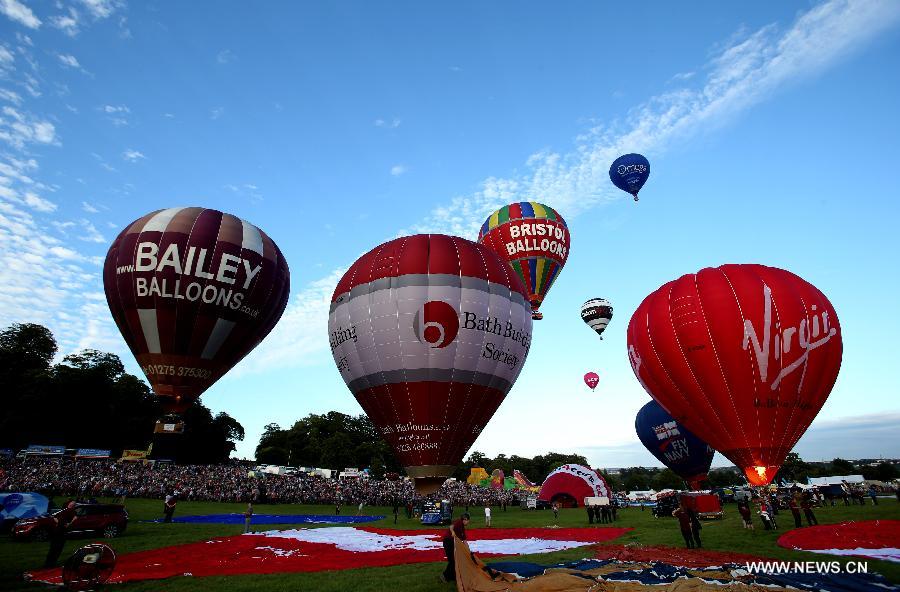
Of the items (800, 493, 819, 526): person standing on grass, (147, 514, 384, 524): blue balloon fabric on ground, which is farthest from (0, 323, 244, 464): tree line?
(800, 493, 819, 526): person standing on grass

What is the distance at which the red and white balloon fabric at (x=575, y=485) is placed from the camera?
4259 cm

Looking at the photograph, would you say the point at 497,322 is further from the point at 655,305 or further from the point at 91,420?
the point at 91,420

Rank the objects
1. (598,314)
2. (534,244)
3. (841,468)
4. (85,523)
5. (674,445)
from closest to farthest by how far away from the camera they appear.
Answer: (85,523), (534,244), (674,445), (598,314), (841,468)

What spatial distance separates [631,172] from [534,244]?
26.9 feet

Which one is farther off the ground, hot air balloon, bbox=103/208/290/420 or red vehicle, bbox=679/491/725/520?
hot air balloon, bbox=103/208/290/420

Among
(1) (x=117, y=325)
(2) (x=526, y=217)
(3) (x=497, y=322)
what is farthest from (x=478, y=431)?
(2) (x=526, y=217)

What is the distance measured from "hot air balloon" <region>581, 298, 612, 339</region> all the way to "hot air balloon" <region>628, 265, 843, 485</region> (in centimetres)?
2514

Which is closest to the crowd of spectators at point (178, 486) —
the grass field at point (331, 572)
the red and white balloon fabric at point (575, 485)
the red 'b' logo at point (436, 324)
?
the red and white balloon fabric at point (575, 485)

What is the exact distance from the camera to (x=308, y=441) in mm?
99125


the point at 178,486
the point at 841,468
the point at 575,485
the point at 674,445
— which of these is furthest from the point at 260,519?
the point at 841,468

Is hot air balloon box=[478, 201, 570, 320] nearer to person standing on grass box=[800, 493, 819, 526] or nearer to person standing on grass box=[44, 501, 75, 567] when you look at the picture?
person standing on grass box=[800, 493, 819, 526]

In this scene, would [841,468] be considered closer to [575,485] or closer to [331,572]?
[575,485]

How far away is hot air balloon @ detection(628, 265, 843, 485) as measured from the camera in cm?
1933

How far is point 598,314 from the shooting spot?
1833 inches
